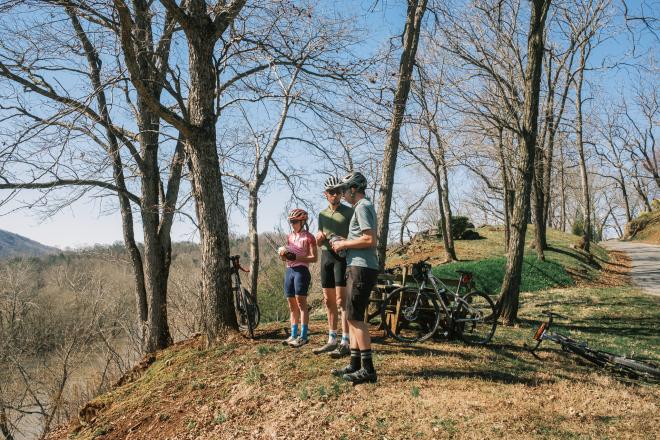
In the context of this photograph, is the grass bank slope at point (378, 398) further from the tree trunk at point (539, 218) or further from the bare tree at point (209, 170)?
the tree trunk at point (539, 218)

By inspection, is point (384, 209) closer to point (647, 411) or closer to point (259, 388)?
point (259, 388)

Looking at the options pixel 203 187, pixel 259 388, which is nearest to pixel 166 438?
pixel 259 388

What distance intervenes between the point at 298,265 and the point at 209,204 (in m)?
1.73

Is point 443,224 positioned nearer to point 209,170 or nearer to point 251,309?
point 251,309

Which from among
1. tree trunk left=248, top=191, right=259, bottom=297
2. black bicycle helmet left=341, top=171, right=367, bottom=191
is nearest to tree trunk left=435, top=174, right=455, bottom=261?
tree trunk left=248, top=191, right=259, bottom=297

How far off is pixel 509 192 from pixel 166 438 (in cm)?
2002

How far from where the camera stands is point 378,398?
498cm

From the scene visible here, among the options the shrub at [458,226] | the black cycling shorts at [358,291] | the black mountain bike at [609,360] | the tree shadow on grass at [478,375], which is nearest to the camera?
the black cycling shorts at [358,291]

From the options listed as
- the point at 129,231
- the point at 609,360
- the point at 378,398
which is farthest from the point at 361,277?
the point at 129,231

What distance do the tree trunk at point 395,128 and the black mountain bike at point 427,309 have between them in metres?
2.23

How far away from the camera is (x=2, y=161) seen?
253 inches

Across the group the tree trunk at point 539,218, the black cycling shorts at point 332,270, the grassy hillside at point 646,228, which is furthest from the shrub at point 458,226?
the black cycling shorts at point 332,270

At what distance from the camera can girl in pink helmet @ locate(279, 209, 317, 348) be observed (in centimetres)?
652

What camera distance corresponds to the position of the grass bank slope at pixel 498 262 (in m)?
18.3
